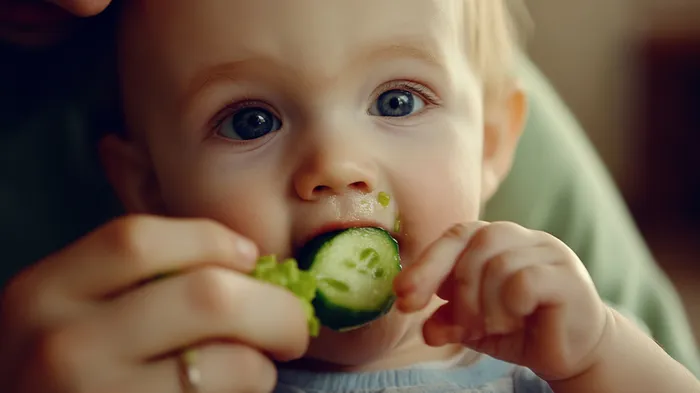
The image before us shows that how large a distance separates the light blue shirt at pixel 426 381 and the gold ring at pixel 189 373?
34 cm

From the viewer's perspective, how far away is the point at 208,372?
72cm

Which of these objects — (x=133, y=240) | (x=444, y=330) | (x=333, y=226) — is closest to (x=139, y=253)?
(x=133, y=240)

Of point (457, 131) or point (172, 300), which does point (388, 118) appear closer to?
point (457, 131)

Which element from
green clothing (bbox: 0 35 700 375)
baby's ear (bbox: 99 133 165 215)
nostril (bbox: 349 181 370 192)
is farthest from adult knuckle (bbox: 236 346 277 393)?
green clothing (bbox: 0 35 700 375)

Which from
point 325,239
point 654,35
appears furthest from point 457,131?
point 654,35

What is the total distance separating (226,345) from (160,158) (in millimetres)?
368

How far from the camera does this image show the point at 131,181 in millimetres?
1121

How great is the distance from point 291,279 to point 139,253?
0.15m

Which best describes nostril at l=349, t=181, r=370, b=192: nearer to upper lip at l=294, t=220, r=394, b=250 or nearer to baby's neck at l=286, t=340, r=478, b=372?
upper lip at l=294, t=220, r=394, b=250

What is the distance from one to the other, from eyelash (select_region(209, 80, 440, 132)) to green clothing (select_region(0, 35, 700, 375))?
0.36 meters

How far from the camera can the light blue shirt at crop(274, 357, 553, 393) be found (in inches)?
40.3

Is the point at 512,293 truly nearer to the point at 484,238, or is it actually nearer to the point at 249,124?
the point at 484,238

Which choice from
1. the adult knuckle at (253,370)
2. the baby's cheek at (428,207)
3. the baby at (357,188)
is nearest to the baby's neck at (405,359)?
the baby at (357,188)

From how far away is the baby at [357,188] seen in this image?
31.1 inches
